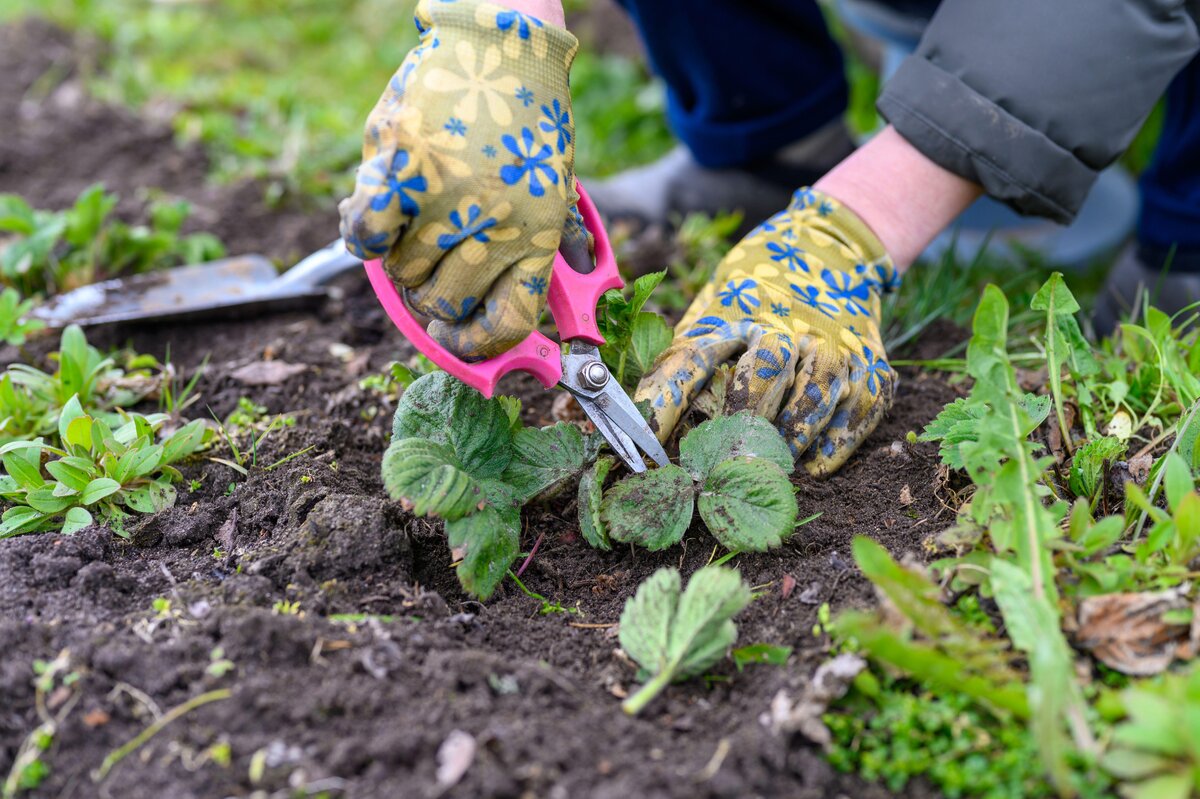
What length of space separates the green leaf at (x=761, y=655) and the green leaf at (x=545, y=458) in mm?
442

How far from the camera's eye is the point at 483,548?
4.85 ft

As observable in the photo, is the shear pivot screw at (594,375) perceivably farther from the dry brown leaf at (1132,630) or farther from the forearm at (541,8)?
the dry brown leaf at (1132,630)

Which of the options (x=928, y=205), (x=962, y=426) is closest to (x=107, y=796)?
(x=962, y=426)

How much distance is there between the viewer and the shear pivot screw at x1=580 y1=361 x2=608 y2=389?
1562mm

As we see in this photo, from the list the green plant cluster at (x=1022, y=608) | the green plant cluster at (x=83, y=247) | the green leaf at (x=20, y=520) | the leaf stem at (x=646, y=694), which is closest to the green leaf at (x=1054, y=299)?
the green plant cluster at (x=1022, y=608)

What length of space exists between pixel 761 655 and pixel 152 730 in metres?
0.80

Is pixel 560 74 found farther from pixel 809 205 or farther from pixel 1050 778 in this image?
pixel 1050 778

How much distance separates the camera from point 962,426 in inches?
60.8

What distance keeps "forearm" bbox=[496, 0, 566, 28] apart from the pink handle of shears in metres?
0.29

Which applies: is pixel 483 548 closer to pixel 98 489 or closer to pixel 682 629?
pixel 682 629

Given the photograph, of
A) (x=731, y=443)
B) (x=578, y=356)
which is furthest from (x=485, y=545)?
(x=731, y=443)

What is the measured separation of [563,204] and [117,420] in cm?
106

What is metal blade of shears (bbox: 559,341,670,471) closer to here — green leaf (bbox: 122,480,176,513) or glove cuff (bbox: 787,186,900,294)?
glove cuff (bbox: 787,186,900,294)

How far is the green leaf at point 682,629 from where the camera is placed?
4.25 ft
